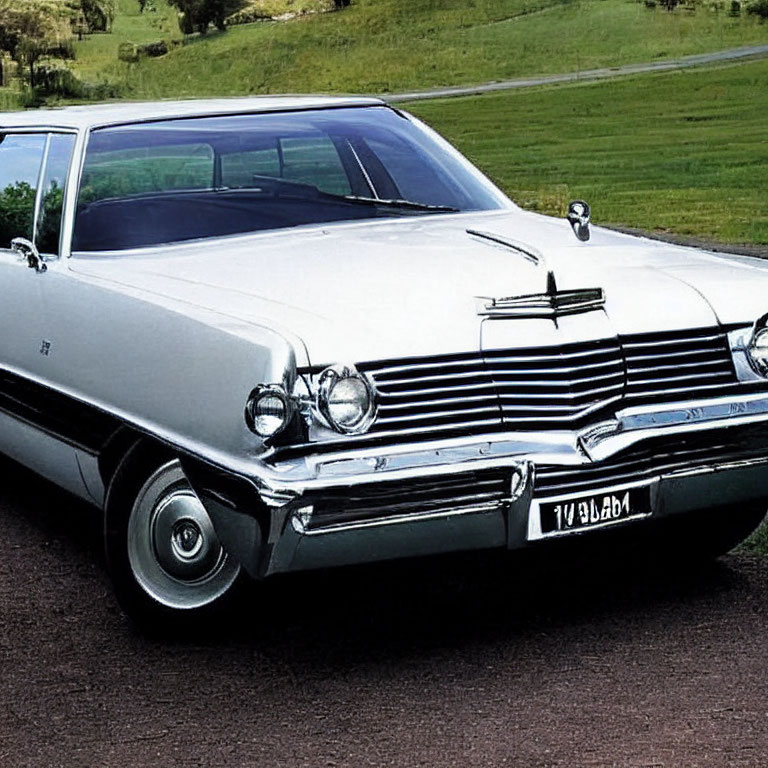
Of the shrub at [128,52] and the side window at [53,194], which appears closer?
the side window at [53,194]

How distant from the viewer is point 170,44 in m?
72.2

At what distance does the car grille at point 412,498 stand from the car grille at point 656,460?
0.47ft

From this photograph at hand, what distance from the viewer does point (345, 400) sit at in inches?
186

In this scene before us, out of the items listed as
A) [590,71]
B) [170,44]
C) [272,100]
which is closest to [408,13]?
[170,44]

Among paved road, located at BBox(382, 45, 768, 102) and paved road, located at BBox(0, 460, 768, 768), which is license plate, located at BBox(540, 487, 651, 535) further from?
paved road, located at BBox(382, 45, 768, 102)

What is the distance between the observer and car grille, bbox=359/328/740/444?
478cm

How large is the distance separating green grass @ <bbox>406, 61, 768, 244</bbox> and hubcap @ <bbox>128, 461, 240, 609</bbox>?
13.9 m

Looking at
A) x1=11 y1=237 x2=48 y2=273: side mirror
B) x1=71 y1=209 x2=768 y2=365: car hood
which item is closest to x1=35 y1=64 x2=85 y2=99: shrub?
x1=11 y1=237 x2=48 y2=273: side mirror

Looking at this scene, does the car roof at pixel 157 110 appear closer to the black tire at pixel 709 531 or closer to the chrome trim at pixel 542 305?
the chrome trim at pixel 542 305

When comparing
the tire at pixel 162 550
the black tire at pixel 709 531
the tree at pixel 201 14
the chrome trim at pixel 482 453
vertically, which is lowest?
the tree at pixel 201 14

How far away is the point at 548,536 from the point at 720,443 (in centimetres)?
63

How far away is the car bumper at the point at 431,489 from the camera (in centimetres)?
462

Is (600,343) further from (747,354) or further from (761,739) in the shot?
(761,739)

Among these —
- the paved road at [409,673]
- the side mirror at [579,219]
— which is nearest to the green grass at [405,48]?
the side mirror at [579,219]
